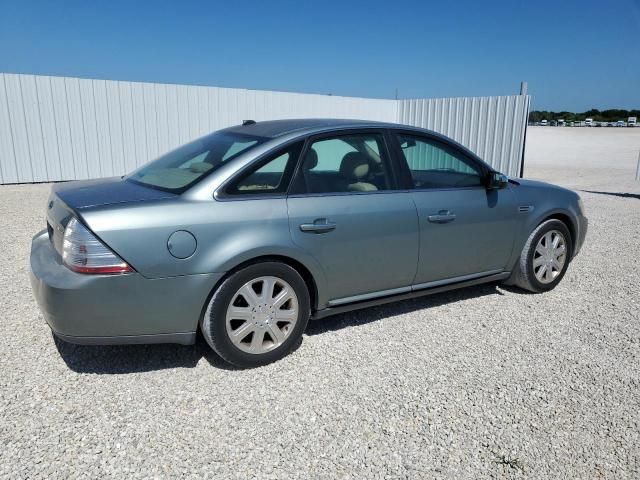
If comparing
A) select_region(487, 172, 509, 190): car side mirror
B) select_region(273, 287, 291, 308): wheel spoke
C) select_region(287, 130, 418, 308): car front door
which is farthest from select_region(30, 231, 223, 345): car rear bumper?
select_region(487, 172, 509, 190): car side mirror

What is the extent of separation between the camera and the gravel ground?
2.41 metres

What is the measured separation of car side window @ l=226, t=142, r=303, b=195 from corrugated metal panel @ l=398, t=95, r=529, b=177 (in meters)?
10.6

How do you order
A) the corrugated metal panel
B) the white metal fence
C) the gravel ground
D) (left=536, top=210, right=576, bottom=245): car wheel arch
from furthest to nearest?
the corrugated metal panel → the white metal fence → (left=536, top=210, right=576, bottom=245): car wheel arch → the gravel ground

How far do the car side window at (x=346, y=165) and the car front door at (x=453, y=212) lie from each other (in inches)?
7.5

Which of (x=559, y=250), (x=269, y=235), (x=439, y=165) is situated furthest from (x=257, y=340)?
(x=559, y=250)

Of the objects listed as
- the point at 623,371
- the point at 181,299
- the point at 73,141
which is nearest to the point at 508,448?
the point at 623,371

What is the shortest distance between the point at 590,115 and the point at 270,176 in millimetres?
109744

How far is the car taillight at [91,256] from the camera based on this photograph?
2.74 meters

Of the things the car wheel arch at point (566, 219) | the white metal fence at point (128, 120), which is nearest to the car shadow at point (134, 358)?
the car wheel arch at point (566, 219)

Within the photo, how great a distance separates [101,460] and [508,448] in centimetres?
196

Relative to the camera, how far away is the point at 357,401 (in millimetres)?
2936

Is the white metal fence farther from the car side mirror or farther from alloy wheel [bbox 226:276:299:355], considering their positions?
alloy wheel [bbox 226:276:299:355]

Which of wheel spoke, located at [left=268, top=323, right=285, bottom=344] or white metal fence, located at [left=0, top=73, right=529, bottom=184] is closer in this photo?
wheel spoke, located at [left=268, top=323, right=285, bottom=344]

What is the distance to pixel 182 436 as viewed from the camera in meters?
2.59
